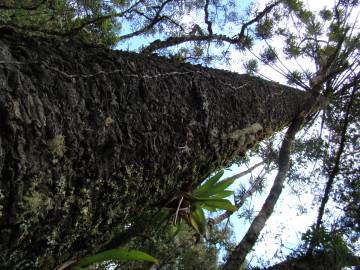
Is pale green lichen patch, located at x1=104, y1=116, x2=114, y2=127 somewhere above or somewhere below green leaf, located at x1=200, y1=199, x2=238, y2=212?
below

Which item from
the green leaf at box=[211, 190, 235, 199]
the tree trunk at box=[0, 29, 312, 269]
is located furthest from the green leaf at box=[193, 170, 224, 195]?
the tree trunk at box=[0, 29, 312, 269]

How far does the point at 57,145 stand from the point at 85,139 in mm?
165

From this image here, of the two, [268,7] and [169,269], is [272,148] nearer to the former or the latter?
[169,269]

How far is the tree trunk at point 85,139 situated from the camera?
1.52 metres

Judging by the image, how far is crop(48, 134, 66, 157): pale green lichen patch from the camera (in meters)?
1.61

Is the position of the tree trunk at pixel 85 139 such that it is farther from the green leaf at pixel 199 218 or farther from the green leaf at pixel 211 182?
the green leaf at pixel 199 218

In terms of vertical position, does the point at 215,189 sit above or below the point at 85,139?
above

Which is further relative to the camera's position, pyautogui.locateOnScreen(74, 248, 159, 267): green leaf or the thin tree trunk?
the thin tree trunk

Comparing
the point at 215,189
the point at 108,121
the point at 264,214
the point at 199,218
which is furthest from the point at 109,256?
the point at 264,214

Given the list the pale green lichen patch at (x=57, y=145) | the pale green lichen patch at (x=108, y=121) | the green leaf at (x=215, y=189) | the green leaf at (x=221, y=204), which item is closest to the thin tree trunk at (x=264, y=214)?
the green leaf at (x=221, y=204)

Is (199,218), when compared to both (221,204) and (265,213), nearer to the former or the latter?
(221,204)

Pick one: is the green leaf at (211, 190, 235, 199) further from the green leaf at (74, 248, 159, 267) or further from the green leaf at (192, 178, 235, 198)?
the green leaf at (74, 248, 159, 267)

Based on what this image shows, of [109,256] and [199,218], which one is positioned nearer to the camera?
[109,256]

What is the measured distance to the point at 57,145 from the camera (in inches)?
64.6
